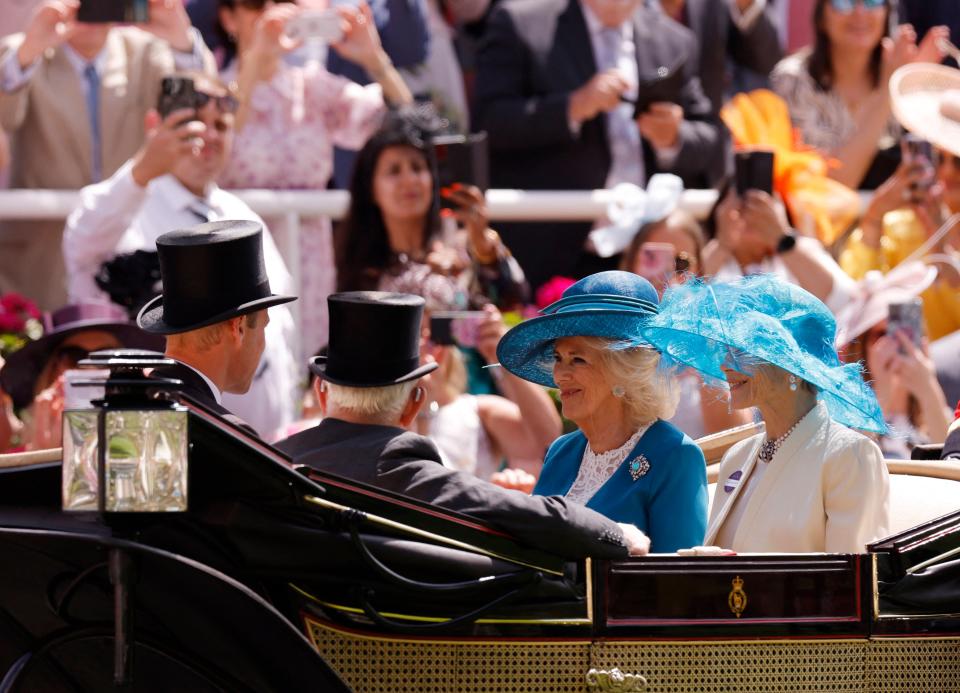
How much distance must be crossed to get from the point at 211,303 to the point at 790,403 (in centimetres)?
139

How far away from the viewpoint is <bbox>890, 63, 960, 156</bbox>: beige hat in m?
6.40

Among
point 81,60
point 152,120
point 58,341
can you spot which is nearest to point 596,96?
point 152,120

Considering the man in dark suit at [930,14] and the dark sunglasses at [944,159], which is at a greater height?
the man in dark suit at [930,14]

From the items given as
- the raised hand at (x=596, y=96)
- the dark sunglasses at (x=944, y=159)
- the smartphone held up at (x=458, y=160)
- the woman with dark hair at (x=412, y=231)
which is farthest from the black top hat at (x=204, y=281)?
the dark sunglasses at (x=944, y=159)

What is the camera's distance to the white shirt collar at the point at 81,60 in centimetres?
638

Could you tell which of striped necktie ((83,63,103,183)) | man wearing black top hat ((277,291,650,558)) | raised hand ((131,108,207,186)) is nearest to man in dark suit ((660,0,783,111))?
striped necktie ((83,63,103,183))

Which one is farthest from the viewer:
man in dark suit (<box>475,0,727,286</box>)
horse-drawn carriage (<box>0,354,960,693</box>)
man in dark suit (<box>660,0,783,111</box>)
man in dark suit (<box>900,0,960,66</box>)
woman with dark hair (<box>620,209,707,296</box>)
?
man in dark suit (<box>900,0,960,66</box>)

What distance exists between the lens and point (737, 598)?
139 inches

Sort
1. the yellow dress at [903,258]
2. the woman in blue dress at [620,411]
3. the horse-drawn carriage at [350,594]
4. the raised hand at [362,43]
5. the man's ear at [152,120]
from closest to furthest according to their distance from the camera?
the horse-drawn carriage at [350,594] < the woman in blue dress at [620,411] < the man's ear at [152,120] < the raised hand at [362,43] < the yellow dress at [903,258]

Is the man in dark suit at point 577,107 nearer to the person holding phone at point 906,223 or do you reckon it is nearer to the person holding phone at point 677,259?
the person holding phone at point 677,259

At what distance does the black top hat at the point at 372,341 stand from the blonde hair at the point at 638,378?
0.47 metres

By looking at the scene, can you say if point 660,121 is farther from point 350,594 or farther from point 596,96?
point 350,594

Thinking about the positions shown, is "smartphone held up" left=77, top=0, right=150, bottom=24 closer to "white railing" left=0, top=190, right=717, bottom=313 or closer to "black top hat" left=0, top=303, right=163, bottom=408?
"white railing" left=0, top=190, right=717, bottom=313

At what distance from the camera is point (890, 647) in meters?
3.63
